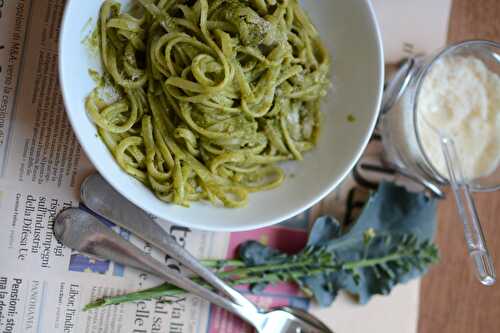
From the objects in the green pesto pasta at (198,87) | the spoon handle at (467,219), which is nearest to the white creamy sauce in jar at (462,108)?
the spoon handle at (467,219)

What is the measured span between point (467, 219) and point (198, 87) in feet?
3.27

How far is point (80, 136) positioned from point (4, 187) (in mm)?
396

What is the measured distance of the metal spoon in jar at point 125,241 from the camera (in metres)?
1.53

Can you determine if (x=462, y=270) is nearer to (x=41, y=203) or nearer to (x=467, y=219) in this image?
(x=467, y=219)

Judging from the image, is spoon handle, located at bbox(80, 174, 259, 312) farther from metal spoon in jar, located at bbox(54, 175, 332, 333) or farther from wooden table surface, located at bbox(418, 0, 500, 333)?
wooden table surface, located at bbox(418, 0, 500, 333)

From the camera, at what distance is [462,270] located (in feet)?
6.38

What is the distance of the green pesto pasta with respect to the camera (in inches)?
53.4

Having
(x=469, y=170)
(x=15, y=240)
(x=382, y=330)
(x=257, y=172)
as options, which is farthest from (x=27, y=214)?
(x=469, y=170)

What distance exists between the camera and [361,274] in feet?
5.96

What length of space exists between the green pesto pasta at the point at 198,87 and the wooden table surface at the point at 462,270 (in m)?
0.73

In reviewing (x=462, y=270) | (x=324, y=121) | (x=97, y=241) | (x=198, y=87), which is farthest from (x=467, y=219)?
(x=97, y=241)

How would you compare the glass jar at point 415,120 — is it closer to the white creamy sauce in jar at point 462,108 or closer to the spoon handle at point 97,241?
the white creamy sauce in jar at point 462,108

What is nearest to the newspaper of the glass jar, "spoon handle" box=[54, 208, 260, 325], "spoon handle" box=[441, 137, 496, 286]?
"spoon handle" box=[54, 208, 260, 325]

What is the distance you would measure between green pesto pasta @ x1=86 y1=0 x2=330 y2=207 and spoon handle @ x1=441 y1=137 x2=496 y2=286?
539mm
